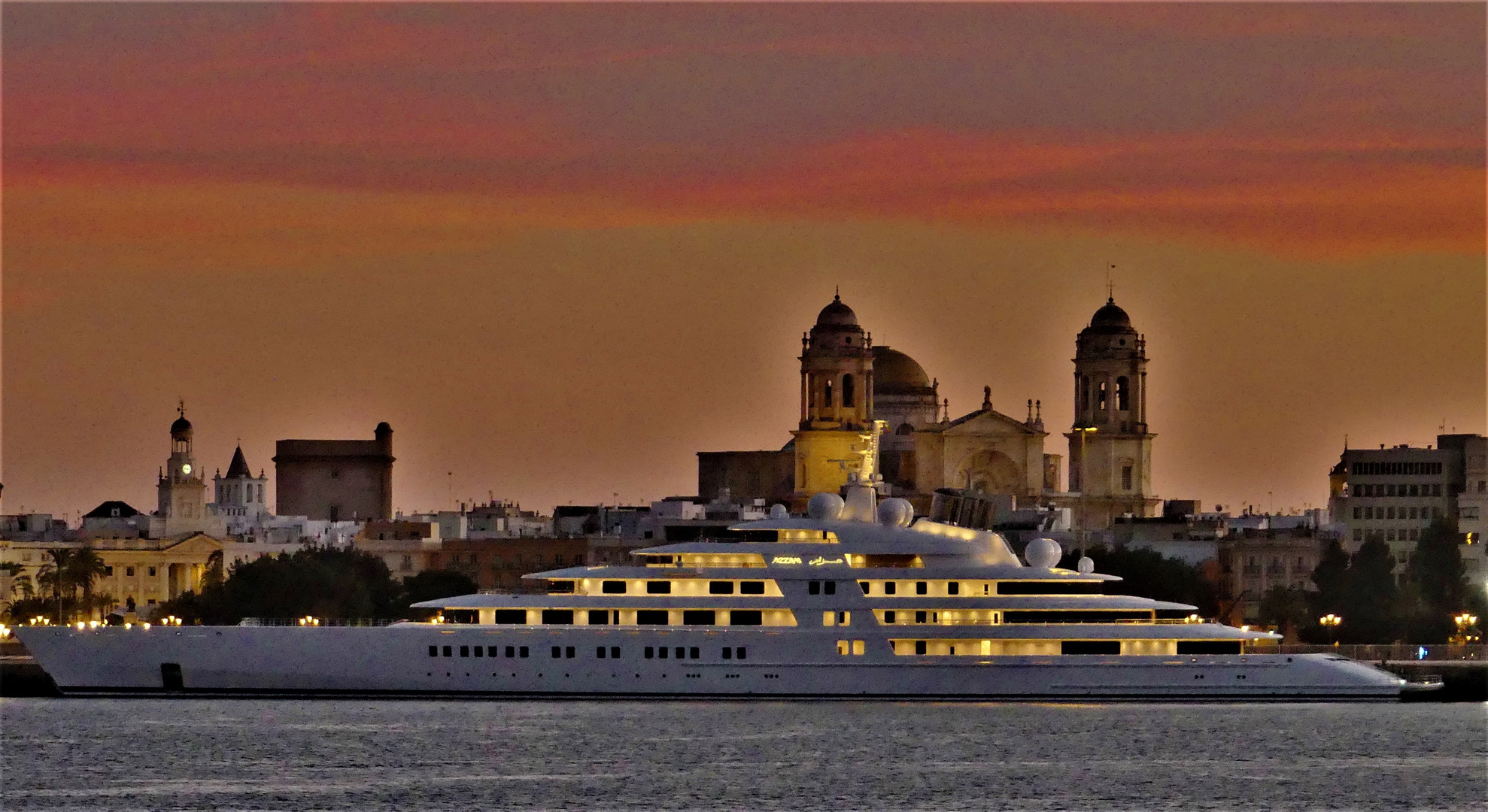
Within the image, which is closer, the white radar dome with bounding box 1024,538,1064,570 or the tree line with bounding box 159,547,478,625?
the white radar dome with bounding box 1024,538,1064,570

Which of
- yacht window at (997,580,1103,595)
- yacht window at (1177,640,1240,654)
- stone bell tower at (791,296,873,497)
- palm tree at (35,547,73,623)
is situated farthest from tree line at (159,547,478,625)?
yacht window at (1177,640,1240,654)

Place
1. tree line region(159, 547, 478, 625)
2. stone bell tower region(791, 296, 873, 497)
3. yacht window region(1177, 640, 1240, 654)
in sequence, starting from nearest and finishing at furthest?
1. yacht window region(1177, 640, 1240, 654)
2. tree line region(159, 547, 478, 625)
3. stone bell tower region(791, 296, 873, 497)

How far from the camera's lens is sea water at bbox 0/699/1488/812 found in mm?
81125

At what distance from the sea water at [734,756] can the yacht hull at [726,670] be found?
508mm

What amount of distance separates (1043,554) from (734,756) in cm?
1834

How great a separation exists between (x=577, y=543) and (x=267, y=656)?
82211mm

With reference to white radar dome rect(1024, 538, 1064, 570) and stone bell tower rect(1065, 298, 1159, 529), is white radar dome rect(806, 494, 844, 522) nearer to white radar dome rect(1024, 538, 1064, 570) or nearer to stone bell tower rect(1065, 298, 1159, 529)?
white radar dome rect(1024, 538, 1064, 570)

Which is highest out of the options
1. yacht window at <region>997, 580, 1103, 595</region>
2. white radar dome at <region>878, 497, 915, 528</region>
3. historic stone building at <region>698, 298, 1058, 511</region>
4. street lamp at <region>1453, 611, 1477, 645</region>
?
historic stone building at <region>698, 298, 1058, 511</region>

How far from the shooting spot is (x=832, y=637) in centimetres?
10212

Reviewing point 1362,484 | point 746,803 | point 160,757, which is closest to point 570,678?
point 160,757

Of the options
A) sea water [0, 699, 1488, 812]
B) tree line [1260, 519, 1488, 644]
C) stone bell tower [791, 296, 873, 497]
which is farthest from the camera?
stone bell tower [791, 296, 873, 497]

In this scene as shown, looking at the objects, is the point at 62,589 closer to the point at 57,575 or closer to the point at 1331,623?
the point at 57,575

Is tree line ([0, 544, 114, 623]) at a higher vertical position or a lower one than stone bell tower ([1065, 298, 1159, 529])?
lower

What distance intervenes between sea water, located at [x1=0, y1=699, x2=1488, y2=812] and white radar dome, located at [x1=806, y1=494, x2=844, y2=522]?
5.73 m
